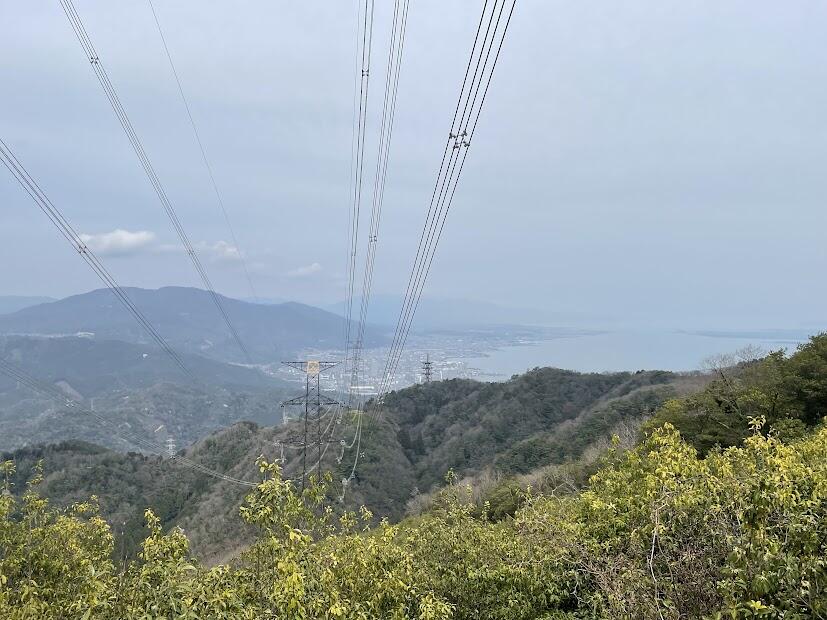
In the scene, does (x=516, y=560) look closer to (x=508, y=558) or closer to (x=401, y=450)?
(x=508, y=558)

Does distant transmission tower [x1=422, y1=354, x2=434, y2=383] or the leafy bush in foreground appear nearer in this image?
the leafy bush in foreground

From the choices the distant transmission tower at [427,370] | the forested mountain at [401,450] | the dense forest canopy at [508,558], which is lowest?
the forested mountain at [401,450]

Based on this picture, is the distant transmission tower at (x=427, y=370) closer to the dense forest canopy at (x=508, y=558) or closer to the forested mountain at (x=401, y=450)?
the forested mountain at (x=401, y=450)

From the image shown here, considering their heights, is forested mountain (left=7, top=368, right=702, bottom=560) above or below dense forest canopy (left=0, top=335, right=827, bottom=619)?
below

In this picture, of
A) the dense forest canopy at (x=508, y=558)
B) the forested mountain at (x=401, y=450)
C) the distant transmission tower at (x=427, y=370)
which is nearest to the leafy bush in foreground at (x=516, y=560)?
the dense forest canopy at (x=508, y=558)

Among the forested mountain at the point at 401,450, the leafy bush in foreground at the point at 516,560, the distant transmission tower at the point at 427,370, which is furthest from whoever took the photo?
the distant transmission tower at the point at 427,370

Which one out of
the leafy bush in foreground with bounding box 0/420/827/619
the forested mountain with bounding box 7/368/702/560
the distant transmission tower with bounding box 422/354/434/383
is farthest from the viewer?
the distant transmission tower with bounding box 422/354/434/383

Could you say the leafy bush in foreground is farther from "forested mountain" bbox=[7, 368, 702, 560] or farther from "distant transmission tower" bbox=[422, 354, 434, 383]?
"distant transmission tower" bbox=[422, 354, 434, 383]

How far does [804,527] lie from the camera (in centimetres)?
543

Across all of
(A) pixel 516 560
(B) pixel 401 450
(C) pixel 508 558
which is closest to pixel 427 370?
(B) pixel 401 450

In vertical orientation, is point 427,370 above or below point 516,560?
below

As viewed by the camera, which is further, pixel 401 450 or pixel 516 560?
pixel 401 450

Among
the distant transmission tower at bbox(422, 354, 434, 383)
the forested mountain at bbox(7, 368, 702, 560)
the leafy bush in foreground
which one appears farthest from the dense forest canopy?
the distant transmission tower at bbox(422, 354, 434, 383)

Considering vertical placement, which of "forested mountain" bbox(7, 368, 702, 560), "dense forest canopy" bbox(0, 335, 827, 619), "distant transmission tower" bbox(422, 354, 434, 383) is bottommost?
"forested mountain" bbox(7, 368, 702, 560)
